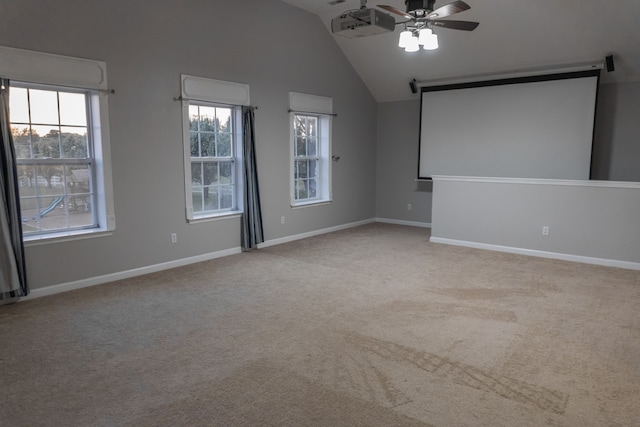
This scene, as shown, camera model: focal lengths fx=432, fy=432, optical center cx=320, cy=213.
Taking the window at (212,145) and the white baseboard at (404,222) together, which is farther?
the white baseboard at (404,222)

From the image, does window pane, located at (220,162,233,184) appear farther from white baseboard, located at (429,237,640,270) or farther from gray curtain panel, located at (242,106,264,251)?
white baseboard, located at (429,237,640,270)

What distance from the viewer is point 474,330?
3408mm

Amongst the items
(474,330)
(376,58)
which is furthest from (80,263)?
(376,58)

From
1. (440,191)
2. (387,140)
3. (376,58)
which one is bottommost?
(440,191)

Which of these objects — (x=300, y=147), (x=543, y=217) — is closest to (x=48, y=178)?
(x=300, y=147)

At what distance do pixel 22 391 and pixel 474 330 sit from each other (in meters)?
3.09

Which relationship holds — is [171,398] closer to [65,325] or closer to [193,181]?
[65,325]

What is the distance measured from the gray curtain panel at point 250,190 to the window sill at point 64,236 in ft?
5.95

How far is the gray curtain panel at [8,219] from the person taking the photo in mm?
3736

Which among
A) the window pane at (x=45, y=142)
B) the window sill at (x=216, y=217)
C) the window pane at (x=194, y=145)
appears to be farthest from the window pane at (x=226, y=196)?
the window pane at (x=45, y=142)

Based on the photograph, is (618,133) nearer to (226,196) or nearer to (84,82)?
(226,196)

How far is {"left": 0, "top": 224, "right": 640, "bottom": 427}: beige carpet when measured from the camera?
235 cm

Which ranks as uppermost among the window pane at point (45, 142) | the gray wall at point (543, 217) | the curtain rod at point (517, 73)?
the curtain rod at point (517, 73)

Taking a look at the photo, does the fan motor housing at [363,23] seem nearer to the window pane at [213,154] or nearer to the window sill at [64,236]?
the window pane at [213,154]
